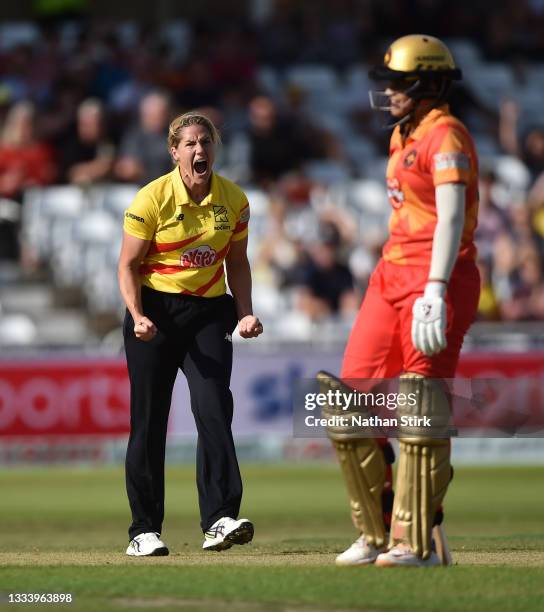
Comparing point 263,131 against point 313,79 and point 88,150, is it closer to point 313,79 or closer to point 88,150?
point 88,150

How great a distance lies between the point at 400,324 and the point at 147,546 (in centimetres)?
191

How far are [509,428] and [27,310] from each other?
11.8 metres

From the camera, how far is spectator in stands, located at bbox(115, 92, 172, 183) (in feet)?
62.8

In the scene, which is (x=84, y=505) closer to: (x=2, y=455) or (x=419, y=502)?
(x=2, y=455)

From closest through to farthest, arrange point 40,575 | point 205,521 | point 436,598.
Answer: point 436,598 < point 40,575 < point 205,521

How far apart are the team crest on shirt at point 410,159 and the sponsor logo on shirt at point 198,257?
1.56 m

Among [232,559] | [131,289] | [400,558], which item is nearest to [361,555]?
[400,558]

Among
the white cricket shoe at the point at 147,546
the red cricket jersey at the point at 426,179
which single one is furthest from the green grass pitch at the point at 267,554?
the red cricket jersey at the point at 426,179

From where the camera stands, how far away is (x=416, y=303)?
22.3 ft

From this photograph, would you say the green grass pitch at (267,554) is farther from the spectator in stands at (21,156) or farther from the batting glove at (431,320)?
the spectator in stands at (21,156)

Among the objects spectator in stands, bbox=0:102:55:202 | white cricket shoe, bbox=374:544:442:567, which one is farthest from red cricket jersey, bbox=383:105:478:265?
spectator in stands, bbox=0:102:55:202

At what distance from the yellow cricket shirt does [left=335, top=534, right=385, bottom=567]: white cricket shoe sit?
1.73 metres

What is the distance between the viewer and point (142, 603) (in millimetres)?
6246

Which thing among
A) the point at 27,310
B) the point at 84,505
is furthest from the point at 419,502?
the point at 27,310
